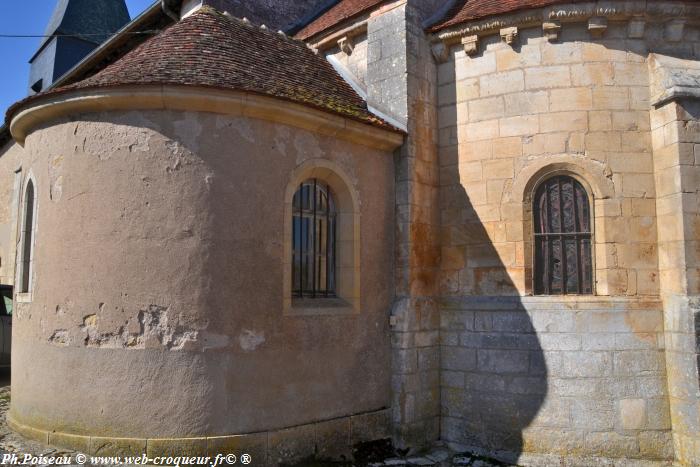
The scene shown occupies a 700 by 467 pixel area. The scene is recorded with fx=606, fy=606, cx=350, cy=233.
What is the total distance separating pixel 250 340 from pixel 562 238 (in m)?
4.12

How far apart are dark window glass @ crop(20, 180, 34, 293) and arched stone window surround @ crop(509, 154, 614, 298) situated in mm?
6259

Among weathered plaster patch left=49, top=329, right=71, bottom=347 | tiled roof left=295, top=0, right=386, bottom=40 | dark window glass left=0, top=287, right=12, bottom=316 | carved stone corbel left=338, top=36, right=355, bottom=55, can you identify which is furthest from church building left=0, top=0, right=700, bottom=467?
dark window glass left=0, top=287, right=12, bottom=316

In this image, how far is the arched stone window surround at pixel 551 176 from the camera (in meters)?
7.55

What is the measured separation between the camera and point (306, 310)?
709cm

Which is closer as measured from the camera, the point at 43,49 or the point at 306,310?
the point at 306,310

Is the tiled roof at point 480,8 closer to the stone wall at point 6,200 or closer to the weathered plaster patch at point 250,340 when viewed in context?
the weathered plaster patch at point 250,340

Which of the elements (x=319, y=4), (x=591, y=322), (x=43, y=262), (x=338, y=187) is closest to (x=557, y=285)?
(x=591, y=322)

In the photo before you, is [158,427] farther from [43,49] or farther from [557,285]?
[43,49]

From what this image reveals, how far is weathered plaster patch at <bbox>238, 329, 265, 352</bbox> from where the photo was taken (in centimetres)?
650

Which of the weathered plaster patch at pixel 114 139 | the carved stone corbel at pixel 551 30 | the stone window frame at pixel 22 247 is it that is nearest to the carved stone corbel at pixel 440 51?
the carved stone corbel at pixel 551 30

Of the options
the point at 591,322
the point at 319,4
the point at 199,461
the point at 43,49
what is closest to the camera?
the point at 199,461

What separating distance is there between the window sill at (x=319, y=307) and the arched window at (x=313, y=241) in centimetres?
15

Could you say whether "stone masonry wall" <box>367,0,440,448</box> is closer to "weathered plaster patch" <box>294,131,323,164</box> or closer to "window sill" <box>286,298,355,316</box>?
"window sill" <box>286,298,355,316</box>

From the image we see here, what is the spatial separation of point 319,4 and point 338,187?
23.9ft
